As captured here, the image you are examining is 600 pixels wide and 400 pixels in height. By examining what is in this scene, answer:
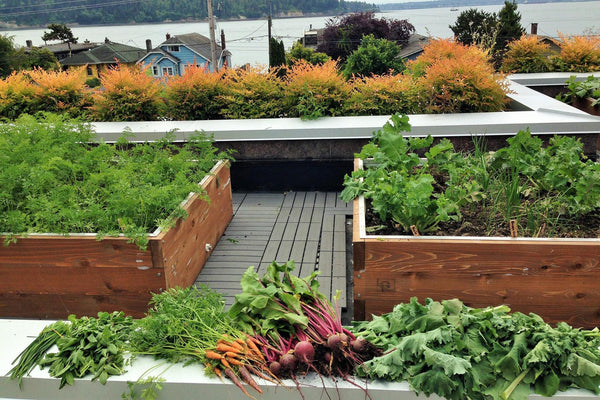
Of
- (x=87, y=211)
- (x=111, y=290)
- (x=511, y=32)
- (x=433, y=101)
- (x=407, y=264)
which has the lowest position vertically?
(x=111, y=290)

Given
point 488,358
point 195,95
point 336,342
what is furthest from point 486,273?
point 195,95

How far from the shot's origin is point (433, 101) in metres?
5.12

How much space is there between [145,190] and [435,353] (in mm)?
1898

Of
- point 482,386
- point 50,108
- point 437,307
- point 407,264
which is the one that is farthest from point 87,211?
point 50,108

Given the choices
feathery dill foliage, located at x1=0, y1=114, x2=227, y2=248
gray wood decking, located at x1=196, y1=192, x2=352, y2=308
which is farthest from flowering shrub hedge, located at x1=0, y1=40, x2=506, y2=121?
feathery dill foliage, located at x1=0, y1=114, x2=227, y2=248

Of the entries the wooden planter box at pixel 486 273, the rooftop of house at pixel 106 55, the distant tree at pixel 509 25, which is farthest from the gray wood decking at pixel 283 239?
the rooftop of house at pixel 106 55

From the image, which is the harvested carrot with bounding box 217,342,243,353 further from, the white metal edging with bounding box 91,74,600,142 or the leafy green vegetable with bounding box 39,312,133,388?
the white metal edging with bounding box 91,74,600,142

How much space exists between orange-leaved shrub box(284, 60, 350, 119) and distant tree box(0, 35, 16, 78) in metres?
35.1

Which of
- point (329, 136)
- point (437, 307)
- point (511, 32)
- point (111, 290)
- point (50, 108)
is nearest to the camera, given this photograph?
point (437, 307)

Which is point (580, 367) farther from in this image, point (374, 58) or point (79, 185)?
point (374, 58)

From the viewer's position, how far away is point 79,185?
3238mm

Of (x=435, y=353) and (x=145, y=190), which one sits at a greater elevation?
(x=145, y=190)

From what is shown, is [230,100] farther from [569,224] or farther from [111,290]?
[569,224]

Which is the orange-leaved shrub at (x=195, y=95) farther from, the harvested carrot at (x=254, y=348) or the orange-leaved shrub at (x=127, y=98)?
the harvested carrot at (x=254, y=348)
